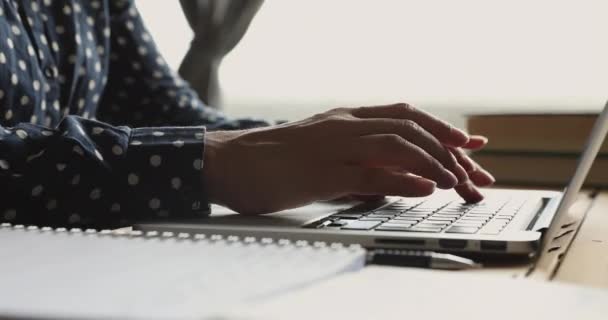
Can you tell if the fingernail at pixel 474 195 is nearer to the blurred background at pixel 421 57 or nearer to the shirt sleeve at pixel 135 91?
the shirt sleeve at pixel 135 91

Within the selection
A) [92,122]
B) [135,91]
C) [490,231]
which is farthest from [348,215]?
[135,91]

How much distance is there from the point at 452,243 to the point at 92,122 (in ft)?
Answer: 1.19

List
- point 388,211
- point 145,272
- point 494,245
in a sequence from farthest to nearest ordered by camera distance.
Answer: point 388,211
point 494,245
point 145,272

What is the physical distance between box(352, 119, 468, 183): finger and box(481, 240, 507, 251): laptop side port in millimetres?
208

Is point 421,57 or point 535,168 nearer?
point 535,168

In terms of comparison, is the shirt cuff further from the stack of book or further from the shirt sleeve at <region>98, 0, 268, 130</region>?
the stack of book

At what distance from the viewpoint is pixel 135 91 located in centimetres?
129

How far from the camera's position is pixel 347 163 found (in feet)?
2.43

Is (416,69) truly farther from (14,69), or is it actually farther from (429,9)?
(14,69)

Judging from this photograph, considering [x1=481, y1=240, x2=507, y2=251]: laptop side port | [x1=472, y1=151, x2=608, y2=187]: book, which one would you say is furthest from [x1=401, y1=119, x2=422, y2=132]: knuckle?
[x1=472, y1=151, x2=608, y2=187]: book

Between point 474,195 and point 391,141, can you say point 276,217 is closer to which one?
point 391,141

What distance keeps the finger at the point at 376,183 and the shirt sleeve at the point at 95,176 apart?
0.13 meters

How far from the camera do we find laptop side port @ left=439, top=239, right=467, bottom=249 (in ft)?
1.89

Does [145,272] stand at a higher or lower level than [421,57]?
lower
